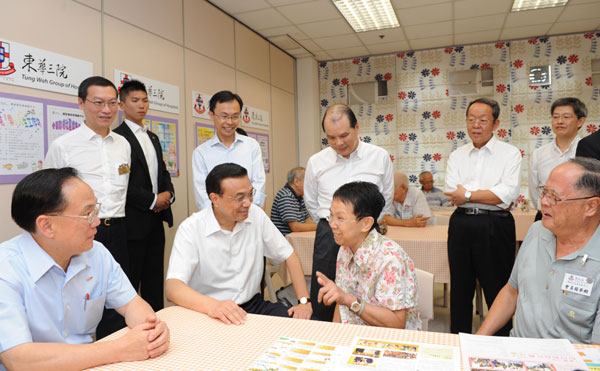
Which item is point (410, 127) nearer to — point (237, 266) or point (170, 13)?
point (170, 13)

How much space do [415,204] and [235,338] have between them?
10.7ft

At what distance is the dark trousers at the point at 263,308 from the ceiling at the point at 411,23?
366 centimetres

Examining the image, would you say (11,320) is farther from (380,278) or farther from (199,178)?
(199,178)

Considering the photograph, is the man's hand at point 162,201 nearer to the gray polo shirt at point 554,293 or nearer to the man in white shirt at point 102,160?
the man in white shirt at point 102,160

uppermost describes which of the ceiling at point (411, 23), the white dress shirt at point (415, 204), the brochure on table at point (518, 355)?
the ceiling at point (411, 23)

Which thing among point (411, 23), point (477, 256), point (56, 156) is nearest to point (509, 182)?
point (477, 256)

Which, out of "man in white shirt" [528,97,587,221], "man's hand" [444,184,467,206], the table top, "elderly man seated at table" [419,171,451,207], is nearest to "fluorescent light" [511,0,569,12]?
"man in white shirt" [528,97,587,221]

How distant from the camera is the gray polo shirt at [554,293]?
1.31 meters

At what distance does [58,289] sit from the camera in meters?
1.36

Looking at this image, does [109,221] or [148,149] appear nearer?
[109,221]

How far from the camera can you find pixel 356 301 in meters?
1.60

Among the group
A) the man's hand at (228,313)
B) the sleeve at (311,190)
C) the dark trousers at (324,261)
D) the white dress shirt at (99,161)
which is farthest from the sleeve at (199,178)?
the man's hand at (228,313)

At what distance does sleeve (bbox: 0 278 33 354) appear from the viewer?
3.66 feet

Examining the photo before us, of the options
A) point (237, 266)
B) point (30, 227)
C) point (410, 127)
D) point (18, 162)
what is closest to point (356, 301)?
point (237, 266)
